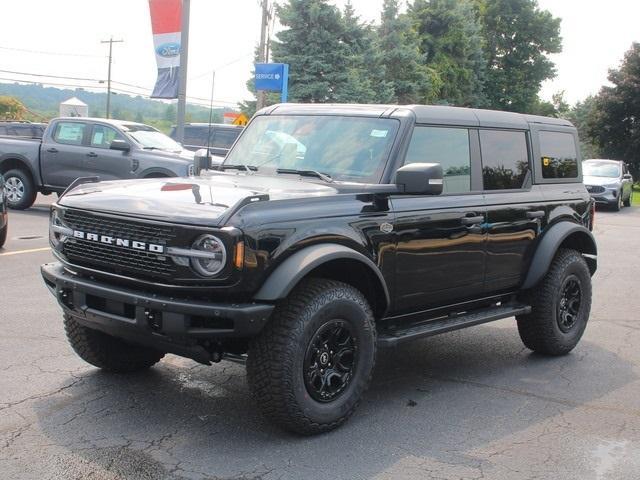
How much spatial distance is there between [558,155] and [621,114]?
43.9 metres

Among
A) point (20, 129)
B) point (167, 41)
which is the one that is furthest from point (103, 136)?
point (167, 41)

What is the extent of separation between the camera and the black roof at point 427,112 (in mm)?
5250

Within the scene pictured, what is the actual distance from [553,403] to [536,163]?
2.02 m

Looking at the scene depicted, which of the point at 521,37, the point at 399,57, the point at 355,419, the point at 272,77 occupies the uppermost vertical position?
the point at 521,37

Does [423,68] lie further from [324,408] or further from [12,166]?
[324,408]

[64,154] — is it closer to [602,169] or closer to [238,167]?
[238,167]

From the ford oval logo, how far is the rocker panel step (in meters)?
18.3

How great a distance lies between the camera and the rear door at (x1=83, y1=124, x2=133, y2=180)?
14672 mm

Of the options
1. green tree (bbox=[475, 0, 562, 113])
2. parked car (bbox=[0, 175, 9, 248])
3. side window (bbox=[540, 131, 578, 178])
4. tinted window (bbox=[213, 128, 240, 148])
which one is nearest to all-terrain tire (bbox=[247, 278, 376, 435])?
side window (bbox=[540, 131, 578, 178])

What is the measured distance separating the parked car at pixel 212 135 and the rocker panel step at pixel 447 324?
15.6m

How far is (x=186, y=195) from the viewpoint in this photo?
4.34 meters

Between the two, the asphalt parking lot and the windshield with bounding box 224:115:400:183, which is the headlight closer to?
→ the asphalt parking lot

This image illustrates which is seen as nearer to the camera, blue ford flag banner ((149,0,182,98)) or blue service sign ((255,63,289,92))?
blue ford flag banner ((149,0,182,98))

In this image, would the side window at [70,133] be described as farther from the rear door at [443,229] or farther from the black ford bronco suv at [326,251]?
the rear door at [443,229]
